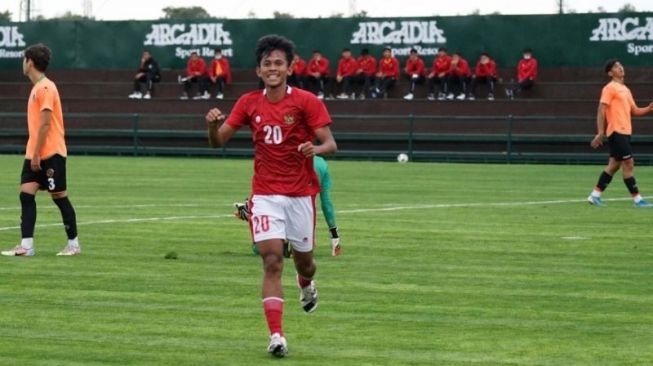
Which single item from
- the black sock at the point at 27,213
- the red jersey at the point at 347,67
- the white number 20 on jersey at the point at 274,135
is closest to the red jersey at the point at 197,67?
the red jersey at the point at 347,67

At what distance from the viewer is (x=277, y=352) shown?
958cm

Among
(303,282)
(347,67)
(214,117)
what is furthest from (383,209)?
(347,67)

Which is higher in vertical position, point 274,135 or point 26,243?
point 274,135

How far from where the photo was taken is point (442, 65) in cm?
4672

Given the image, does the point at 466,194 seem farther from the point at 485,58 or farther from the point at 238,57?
the point at 238,57

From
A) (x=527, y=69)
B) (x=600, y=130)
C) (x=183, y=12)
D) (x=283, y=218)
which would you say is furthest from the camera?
(x=183, y=12)

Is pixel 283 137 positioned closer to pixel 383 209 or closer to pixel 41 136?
pixel 41 136

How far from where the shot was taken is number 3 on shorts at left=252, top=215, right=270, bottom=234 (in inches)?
397

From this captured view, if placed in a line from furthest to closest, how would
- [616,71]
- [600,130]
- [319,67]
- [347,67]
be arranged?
1. [347,67]
2. [319,67]
3. [600,130]
4. [616,71]

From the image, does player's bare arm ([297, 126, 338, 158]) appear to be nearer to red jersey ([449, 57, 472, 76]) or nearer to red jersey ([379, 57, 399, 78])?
red jersey ([449, 57, 472, 76])

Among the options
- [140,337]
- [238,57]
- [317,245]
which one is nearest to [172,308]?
[140,337]

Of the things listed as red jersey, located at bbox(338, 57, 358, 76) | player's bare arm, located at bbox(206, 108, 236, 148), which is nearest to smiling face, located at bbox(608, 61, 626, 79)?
player's bare arm, located at bbox(206, 108, 236, 148)

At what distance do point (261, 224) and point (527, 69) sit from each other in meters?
36.7

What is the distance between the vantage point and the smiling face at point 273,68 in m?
Result: 10.2
